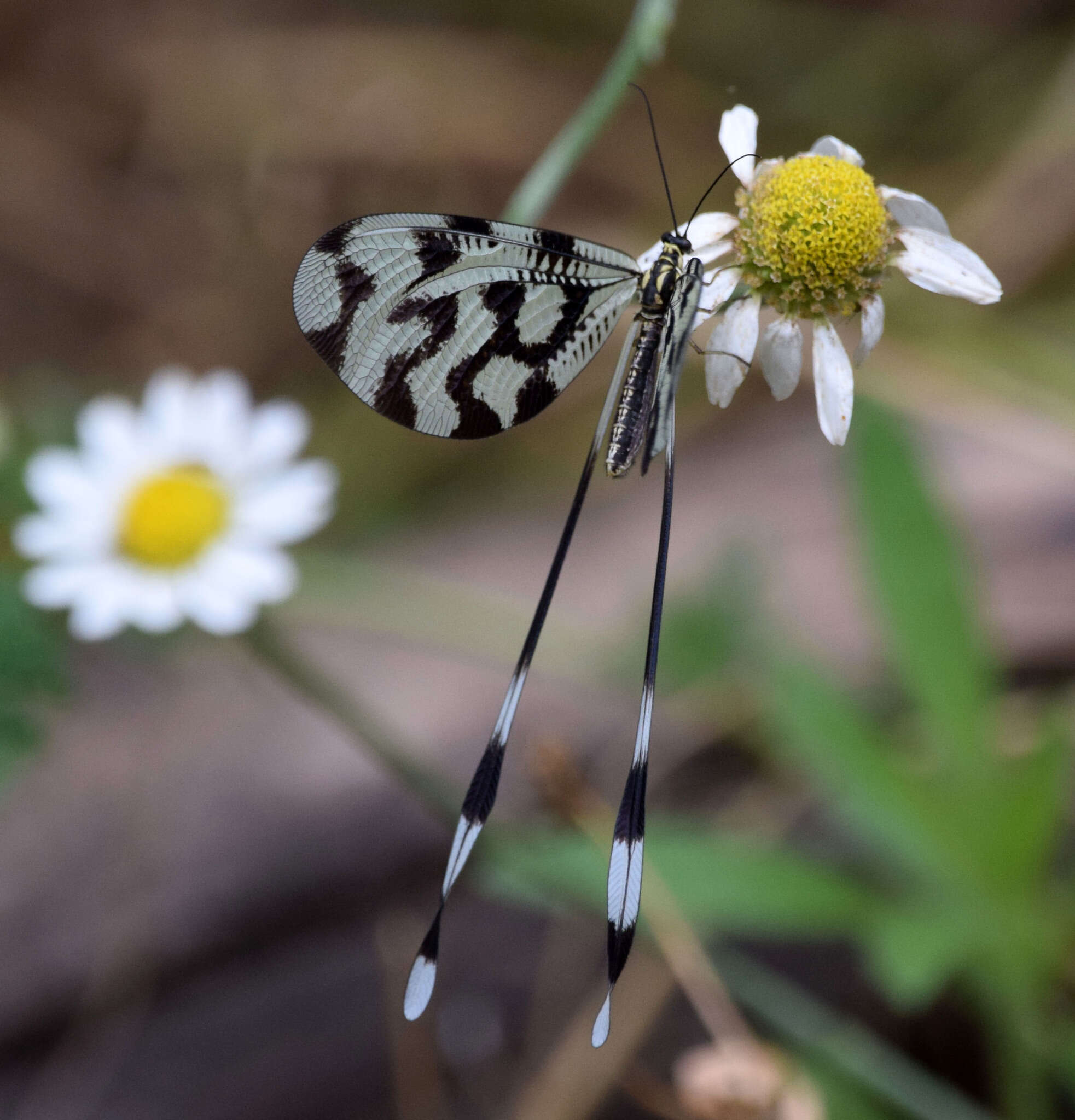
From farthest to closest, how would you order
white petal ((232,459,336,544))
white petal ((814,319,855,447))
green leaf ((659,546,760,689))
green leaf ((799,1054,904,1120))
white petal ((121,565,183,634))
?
green leaf ((659,546,760,689))
white petal ((232,459,336,544))
white petal ((121,565,183,634))
green leaf ((799,1054,904,1120))
white petal ((814,319,855,447))

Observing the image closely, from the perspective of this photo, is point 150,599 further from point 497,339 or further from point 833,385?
point 833,385

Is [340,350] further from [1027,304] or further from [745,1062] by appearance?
[1027,304]

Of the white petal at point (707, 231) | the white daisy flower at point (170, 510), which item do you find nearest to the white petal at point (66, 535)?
the white daisy flower at point (170, 510)

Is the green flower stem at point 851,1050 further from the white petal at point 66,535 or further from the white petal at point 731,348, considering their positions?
the white petal at point 66,535

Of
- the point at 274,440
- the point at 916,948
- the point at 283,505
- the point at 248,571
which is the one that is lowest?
the point at 916,948

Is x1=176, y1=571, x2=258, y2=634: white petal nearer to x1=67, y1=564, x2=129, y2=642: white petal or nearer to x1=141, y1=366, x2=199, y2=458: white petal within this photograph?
x1=67, y1=564, x2=129, y2=642: white petal

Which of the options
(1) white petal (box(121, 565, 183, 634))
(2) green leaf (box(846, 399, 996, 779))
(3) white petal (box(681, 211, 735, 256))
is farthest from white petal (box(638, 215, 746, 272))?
(1) white petal (box(121, 565, 183, 634))

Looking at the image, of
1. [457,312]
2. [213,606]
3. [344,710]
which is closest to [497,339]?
[457,312]
